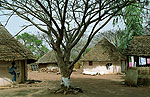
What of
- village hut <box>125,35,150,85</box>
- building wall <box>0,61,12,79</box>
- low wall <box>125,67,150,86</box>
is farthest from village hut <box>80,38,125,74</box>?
building wall <box>0,61,12,79</box>

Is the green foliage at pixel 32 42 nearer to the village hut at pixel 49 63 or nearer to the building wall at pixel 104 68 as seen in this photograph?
the village hut at pixel 49 63

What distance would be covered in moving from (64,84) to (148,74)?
697cm

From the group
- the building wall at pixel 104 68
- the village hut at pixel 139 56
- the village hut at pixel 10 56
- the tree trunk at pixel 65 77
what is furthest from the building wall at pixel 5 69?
the building wall at pixel 104 68

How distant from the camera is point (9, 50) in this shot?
13.2 meters

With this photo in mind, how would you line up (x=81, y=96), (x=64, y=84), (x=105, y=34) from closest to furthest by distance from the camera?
(x=81, y=96)
(x=64, y=84)
(x=105, y=34)

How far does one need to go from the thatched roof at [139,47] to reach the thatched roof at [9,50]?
848cm

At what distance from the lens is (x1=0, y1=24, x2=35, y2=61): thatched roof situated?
1258 centimetres

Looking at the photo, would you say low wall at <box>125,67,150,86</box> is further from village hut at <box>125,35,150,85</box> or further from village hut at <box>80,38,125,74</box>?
village hut at <box>80,38,125,74</box>

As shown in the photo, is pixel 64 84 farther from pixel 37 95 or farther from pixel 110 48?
pixel 110 48

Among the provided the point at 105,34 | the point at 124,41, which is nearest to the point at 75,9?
the point at 124,41

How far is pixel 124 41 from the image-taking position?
23875mm

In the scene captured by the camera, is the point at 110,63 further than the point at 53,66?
No

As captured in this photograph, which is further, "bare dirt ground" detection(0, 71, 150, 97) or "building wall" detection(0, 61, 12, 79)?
"building wall" detection(0, 61, 12, 79)

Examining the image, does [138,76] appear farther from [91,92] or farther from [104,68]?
[104,68]
